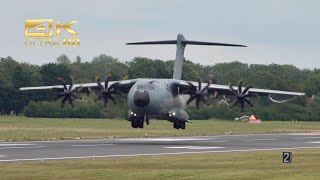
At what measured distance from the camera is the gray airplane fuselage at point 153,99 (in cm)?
5603

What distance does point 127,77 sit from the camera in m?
84.5

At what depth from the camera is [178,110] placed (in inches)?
2408

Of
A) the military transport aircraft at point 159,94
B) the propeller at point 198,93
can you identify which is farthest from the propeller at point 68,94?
the propeller at point 198,93

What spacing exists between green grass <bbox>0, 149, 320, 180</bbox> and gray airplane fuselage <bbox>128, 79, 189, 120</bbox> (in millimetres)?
13152

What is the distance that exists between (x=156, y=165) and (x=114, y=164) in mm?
2045

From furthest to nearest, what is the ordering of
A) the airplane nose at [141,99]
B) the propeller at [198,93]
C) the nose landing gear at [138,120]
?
the propeller at [198,93] < the nose landing gear at [138,120] < the airplane nose at [141,99]


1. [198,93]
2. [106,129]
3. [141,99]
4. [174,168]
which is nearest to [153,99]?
[141,99]

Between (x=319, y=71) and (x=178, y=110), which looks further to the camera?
(x=319, y=71)

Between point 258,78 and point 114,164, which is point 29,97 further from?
point 114,164

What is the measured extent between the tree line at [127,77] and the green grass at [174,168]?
23.7 m

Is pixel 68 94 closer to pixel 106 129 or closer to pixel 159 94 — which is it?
pixel 159 94

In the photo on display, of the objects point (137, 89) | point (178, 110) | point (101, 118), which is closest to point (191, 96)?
point (178, 110)

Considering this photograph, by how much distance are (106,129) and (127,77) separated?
1022 cm

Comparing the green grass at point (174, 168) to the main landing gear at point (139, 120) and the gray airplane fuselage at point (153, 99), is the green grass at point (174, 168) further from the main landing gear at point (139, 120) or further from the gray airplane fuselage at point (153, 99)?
the main landing gear at point (139, 120)
